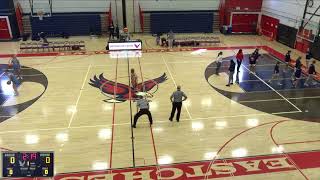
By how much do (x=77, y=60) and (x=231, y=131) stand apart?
14.0 m

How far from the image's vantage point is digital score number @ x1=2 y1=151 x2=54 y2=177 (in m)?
6.73

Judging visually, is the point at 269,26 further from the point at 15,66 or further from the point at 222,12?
the point at 15,66

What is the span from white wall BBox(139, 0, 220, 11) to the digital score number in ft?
85.7

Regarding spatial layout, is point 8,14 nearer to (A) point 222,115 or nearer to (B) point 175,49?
(B) point 175,49

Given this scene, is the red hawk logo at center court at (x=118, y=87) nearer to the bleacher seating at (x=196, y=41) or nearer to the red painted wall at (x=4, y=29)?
the bleacher seating at (x=196, y=41)

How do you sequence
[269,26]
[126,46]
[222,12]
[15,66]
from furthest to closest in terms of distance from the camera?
[222,12], [269,26], [126,46], [15,66]

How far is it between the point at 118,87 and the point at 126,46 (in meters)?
8.71

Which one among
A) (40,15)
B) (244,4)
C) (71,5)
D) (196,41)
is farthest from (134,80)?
(244,4)

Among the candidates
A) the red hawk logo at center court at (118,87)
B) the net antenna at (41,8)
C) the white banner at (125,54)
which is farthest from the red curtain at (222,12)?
the net antenna at (41,8)

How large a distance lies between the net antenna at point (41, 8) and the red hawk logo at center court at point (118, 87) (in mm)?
14391

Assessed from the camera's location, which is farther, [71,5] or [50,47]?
[71,5]

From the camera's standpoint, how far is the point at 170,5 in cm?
3105

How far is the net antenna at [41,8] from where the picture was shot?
28.7 metres

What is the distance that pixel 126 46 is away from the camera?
976 inches
